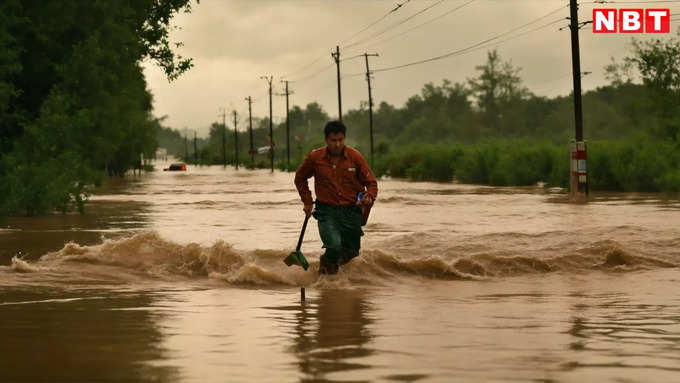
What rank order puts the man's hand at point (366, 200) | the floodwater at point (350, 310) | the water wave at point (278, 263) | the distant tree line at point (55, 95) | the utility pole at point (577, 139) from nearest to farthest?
1. the floodwater at point (350, 310)
2. the man's hand at point (366, 200)
3. the water wave at point (278, 263)
4. the distant tree line at point (55, 95)
5. the utility pole at point (577, 139)

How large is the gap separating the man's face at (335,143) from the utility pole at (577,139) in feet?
83.0

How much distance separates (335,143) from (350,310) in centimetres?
224

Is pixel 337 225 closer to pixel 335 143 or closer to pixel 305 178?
pixel 305 178

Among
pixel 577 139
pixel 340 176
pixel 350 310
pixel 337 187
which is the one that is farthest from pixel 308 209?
pixel 577 139

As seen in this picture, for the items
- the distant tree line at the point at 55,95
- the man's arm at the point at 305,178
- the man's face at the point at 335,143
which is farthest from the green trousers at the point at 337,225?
the distant tree line at the point at 55,95

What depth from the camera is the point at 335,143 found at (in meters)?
11.9

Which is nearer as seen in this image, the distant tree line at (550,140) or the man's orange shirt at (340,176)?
the man's orange shirt at (340,176)

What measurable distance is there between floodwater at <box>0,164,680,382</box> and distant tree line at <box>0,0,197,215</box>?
18.2ft

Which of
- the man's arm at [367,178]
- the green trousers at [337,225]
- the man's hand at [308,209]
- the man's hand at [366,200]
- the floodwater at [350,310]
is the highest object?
the man's arm at [367,178]

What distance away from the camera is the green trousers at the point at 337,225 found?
39.8ft

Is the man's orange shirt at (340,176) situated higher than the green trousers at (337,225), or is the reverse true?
the man's orange shirt at (340,176)

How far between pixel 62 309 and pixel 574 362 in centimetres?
516

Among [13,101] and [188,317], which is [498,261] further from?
[13,101]

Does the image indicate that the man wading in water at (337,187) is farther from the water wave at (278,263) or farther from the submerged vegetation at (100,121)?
Answer: the submerged vegetation at (100,121)
